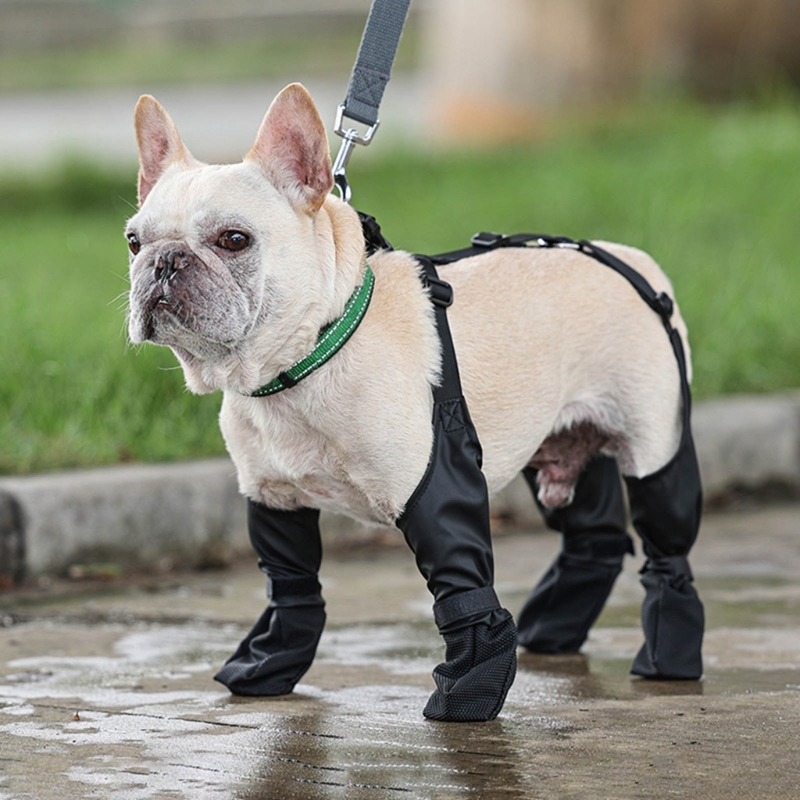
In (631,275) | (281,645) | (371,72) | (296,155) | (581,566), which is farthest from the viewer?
(581,566)

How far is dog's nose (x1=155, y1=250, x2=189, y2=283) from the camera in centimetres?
313

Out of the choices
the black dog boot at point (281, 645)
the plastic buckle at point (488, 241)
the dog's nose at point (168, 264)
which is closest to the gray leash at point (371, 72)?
the plastic buckle at point (488, 241)

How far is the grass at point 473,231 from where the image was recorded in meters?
5.71

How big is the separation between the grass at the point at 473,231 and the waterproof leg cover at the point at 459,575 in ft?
1.75

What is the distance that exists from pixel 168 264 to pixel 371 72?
0.97 m

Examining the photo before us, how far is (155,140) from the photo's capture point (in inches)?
136

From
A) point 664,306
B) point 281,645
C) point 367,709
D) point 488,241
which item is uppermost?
point 488,241

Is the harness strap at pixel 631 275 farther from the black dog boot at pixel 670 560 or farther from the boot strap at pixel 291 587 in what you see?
the boot strap at pixel 291 587

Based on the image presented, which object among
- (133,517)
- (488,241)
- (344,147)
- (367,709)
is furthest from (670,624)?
(133,517)

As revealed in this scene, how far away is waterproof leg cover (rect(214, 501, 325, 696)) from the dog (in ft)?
0.23

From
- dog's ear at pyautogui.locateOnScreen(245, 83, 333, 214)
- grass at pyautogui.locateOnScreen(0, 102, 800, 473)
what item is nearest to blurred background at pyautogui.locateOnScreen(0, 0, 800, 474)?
grass at pyautogui.locateOnScreen(0, 102, 800, 473)

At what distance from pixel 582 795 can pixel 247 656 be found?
1129 millimetres

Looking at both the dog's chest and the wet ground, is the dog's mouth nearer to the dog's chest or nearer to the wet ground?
the dog's chest

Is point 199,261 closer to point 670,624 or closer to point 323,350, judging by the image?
point 323,350
